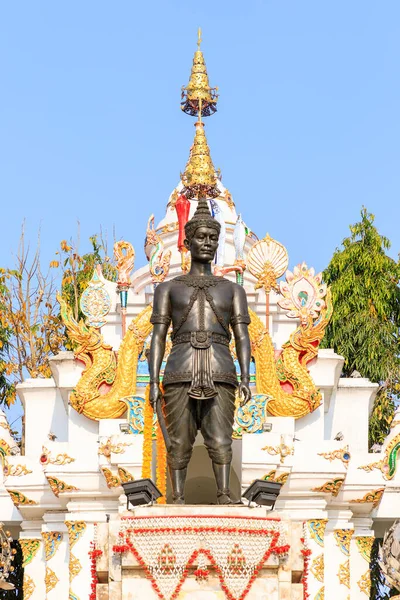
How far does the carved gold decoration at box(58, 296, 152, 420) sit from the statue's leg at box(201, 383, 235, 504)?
7808 millimetres

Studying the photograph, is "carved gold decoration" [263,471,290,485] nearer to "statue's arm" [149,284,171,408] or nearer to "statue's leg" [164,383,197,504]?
"statue's leg" [164,383,197,504]

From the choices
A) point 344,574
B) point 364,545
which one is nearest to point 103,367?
point 344,574

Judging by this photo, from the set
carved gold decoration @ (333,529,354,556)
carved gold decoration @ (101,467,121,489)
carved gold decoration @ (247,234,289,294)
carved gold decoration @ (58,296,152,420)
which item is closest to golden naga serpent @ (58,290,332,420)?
carved gold decoration @ (58,296,152,420)

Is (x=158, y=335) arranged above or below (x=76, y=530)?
above

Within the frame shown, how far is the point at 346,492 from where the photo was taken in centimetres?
2198

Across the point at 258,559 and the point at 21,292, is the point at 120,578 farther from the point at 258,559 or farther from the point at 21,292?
the point at 21,292

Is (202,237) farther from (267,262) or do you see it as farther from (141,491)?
(267,262)

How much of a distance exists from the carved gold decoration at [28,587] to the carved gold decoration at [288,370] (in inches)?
164

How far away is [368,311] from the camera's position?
31078 millimetres

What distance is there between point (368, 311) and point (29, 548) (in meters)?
10.4

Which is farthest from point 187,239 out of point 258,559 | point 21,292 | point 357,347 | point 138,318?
point 21,292

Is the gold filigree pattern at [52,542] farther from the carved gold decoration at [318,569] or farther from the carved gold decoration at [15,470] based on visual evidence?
the carved gold decoration at [318,569]

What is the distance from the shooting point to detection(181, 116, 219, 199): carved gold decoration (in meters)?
25.4

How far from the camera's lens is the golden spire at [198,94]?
27.2m
